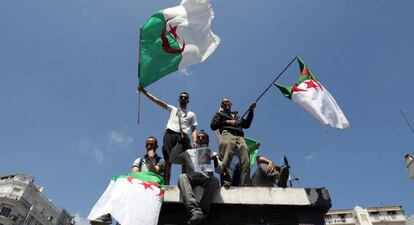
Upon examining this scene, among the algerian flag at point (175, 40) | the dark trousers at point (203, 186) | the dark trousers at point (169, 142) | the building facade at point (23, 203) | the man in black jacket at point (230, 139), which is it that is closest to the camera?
the dark trousers at point (203, 186)

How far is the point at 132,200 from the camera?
13.3 ft

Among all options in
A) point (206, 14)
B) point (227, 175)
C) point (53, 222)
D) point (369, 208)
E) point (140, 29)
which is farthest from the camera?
point (53, 222)

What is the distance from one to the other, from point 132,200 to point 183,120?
2.49 m

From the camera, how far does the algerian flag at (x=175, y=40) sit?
6947 millimetres

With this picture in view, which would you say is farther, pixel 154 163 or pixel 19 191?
pixel 19 191

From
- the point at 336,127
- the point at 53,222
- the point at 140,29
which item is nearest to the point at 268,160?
the point at 336,127

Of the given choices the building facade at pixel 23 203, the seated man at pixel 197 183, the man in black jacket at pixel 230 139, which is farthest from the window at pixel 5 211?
the seated man at pixel 197 183

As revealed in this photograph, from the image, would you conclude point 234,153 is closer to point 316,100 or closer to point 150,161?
point 150,161

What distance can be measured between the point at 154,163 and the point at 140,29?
3446 millimetres

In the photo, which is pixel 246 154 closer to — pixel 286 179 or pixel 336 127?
pixel 286 179

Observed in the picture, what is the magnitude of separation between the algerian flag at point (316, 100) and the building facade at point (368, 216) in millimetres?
61682

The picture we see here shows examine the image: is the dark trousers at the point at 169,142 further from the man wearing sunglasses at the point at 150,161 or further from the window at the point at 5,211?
the window at the point at 5,211

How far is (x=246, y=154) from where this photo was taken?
216 inches

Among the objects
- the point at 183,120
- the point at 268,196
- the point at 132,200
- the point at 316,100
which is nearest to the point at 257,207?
the point at 268,196
